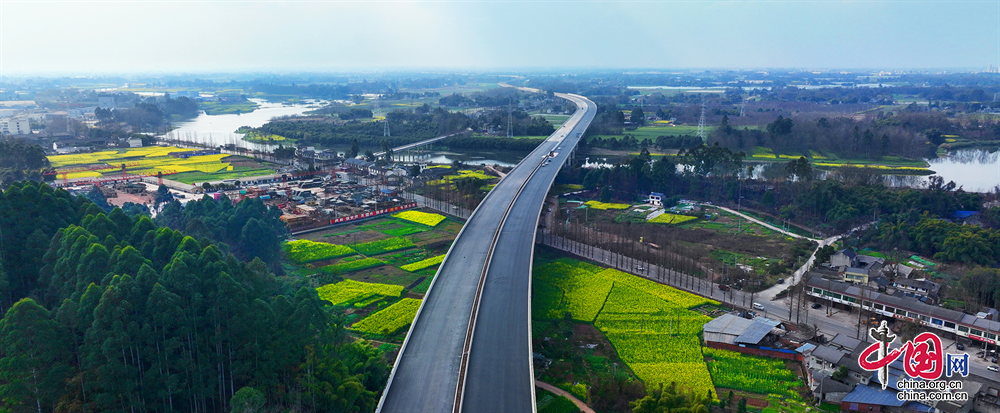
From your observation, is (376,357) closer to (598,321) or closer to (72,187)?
(598,321)

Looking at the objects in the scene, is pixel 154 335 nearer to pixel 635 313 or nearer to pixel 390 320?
pixel 390 320

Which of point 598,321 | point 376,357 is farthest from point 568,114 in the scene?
point 376,357

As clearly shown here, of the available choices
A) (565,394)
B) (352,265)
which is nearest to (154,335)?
(565,394)

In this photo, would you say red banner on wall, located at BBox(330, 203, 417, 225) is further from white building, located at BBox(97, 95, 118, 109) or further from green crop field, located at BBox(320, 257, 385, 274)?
white building, located at BBox(97, 95, 118, 109)

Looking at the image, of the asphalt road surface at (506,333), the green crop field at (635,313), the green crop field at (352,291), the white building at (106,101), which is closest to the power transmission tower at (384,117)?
the asphalt road surface at (506,333)

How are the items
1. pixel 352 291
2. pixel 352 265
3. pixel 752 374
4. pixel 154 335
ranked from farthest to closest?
pixel 352 265 → pixel 352 291 → pixel 752 374 → pixel 154 335

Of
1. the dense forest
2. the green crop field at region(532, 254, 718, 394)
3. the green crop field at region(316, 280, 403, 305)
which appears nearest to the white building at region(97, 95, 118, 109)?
the green crop field at region(316, 280, 403, 305)
